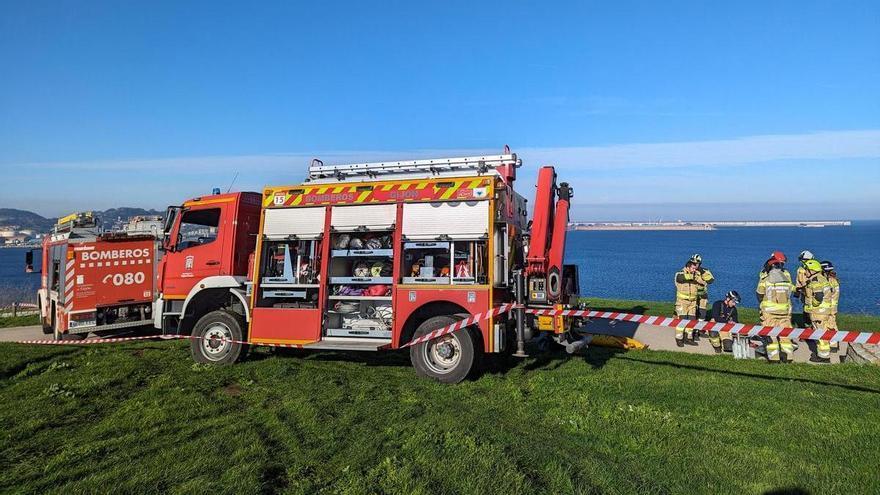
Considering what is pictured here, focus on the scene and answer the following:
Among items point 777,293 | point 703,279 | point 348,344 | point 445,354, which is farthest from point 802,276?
point 348,344

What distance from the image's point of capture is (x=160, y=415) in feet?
21.2

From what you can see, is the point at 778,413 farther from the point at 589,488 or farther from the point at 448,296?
the point at 448,296

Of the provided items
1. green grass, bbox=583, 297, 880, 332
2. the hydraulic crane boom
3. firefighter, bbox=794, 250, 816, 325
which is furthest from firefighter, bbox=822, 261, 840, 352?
the hydraulic crane boom

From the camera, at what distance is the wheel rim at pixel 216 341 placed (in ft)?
31.7

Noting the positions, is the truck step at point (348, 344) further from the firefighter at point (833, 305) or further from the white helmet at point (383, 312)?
the firefighter at point (833, 305)

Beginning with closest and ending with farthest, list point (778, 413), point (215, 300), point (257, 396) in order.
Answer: point (778, 413) < point (257, 396) < point (215, 300)

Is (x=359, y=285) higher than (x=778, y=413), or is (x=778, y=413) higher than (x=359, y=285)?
(x=359, y=285)

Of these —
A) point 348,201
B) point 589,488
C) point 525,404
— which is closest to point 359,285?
point 348,201

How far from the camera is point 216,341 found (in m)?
9.73

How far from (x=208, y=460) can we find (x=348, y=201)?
4814 millimetres

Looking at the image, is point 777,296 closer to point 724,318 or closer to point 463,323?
point 724,318

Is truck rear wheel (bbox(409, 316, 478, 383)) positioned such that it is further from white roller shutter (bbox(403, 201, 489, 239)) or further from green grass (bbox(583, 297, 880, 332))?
green grass (bbox(583, 297, 880, 332))

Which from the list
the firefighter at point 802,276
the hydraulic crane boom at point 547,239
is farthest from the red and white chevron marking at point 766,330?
the firefighter at point 802,276

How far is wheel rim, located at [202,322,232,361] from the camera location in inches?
380
